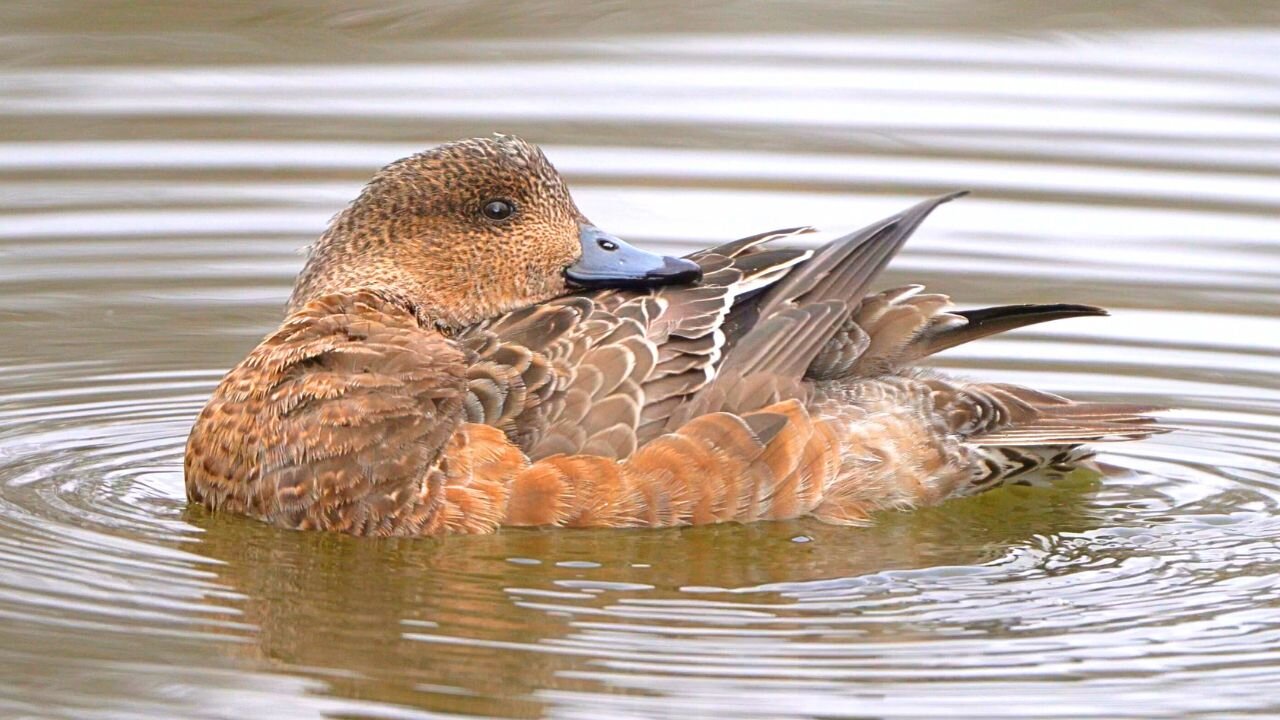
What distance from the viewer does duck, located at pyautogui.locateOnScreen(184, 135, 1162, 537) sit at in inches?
272

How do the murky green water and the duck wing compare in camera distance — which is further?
the duck wing

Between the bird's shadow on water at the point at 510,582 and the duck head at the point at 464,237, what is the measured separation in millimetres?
1032

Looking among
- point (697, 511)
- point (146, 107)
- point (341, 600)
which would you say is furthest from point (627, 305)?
point (146, 107)

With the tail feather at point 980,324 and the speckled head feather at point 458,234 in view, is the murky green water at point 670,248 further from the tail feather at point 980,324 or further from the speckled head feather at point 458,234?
the speckled head feather at point 458,234

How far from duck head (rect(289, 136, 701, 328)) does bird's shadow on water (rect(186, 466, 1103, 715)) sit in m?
1.03

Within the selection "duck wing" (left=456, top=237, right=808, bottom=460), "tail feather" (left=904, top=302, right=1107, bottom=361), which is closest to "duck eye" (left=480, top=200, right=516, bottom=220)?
"duck wing" (left=456, top=237, right=808, bottom=460)

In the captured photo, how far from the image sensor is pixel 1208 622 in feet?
20.1

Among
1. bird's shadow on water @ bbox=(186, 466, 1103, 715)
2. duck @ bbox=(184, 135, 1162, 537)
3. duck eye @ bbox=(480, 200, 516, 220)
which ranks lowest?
bird's shadow on water @ bbox=(186, 466, 1103, 715)

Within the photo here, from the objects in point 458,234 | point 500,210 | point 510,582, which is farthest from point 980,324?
point 510,582

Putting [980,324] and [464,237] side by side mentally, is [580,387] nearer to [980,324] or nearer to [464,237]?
[464,237]

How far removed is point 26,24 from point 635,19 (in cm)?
329

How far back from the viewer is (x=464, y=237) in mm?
7605

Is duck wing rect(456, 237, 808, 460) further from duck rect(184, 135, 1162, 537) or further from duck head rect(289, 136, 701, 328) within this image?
duck head rect(289, 136, 701, 328)

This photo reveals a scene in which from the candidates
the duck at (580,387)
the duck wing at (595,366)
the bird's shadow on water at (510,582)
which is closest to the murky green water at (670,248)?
the bird's shadow on water at (510,582)
